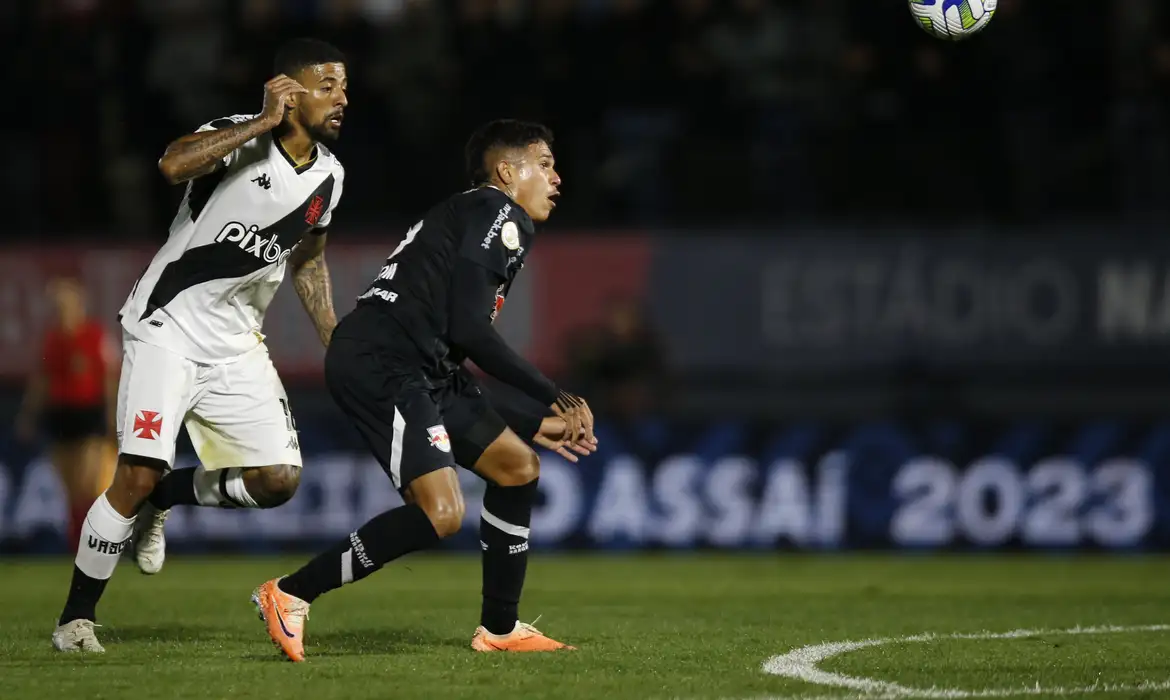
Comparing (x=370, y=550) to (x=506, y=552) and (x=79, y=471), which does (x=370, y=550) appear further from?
(x=79, y=471)

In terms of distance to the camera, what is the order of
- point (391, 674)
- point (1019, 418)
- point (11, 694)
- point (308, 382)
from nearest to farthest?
1. point (11, 694)
2. point (391, 674)
3. point (1019, 418)
4. point (308, 382)

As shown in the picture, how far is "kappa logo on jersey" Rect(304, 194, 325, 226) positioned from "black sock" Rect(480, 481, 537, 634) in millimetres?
1434

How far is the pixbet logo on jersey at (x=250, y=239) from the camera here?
7004mm

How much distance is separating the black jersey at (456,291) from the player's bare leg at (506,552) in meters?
0.41

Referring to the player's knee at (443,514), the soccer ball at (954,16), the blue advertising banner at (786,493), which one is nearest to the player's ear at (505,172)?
the player's knee at (443,514)

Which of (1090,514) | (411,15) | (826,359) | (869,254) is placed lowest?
(1090,514)

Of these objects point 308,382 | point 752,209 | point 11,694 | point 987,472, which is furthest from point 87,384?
point 11,694

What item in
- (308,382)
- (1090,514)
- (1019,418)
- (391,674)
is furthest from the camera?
(308,382)

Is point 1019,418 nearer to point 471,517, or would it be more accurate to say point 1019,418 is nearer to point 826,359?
point 826,359

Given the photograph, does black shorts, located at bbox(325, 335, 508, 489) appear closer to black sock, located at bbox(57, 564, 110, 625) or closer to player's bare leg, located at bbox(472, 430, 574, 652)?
player's bare leg, located at bbox(472, 430, 574, 652)

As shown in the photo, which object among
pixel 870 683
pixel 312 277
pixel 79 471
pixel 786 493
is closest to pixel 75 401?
pixel 79 471

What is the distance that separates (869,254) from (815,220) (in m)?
0.56

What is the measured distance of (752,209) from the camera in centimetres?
1491

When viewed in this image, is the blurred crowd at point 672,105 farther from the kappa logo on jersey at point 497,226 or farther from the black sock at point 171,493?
the kappa logo on jersey at point 497,226
